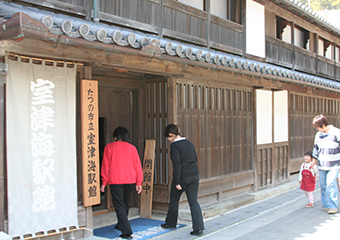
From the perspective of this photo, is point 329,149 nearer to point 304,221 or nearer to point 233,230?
point 304,221

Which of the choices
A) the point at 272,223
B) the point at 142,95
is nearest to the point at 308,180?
the point at 272,223

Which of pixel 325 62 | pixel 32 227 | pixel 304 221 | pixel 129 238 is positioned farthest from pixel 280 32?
pixel 32 227

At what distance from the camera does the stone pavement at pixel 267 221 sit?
7379mm

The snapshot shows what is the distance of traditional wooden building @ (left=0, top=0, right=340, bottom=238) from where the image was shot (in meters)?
5.69

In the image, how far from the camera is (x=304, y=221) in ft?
27.7

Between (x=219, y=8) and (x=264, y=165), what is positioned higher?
(x=219, y=8)

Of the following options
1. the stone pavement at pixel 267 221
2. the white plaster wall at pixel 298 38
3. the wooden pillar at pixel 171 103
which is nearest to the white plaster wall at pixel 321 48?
the white plaster wall at pixel 298 38

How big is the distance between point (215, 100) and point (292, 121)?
5902mm

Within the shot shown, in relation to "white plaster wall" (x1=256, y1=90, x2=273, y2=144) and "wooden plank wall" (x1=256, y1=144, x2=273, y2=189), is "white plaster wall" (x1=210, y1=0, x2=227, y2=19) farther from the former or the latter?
"wooden plank wall" (x1=256, y1=144, x2=273, y2=189)

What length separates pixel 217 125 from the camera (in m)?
10.5

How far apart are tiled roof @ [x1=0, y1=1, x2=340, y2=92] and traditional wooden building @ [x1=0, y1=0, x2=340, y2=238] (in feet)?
0.08

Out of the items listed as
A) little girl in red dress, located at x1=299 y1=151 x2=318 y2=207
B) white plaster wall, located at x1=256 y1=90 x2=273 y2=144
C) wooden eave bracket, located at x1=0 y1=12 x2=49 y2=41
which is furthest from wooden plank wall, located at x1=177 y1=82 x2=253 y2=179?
→ wooden eave bracket, located at x1=0 y1=12 x2=49 y2=41

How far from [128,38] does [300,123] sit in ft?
37.7

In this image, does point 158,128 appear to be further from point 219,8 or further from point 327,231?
point 219,8
